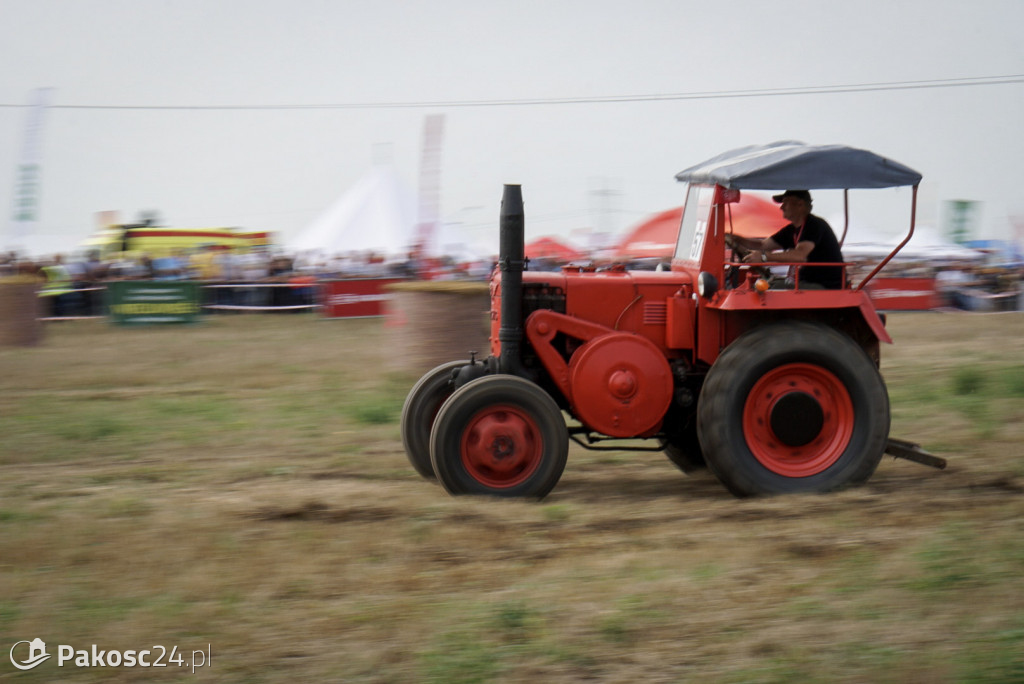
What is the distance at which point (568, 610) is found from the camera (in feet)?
13.4

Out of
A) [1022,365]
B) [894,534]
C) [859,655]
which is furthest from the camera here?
[1022,365]

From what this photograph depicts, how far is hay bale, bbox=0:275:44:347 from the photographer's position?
1532 cm

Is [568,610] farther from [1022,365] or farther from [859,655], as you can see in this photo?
[1022,365]

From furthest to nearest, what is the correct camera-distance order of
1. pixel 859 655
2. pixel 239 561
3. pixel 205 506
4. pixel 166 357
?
1. pixel 166 357
2. pixel 205 506
3. pixel 239 561
4. pixel 859 655

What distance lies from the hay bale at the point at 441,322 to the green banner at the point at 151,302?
920cm

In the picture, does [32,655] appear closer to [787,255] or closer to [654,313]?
[654,313]

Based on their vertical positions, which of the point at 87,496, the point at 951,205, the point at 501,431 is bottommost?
the point at 87,496

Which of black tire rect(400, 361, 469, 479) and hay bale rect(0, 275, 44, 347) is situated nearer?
black tire rect(400, 361, 469, 479)

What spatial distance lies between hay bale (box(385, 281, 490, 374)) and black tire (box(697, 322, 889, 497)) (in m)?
5.48

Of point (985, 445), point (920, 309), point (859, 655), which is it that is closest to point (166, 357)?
point (985, 445)

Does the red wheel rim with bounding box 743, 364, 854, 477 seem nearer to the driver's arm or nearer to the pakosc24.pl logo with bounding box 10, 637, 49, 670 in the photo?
the driver's arm

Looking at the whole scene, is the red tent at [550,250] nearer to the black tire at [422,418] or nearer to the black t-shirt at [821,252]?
the black tire at [422,418]

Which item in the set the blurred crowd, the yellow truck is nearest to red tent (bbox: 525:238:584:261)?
the blurred crowd

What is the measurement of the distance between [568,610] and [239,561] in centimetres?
157
